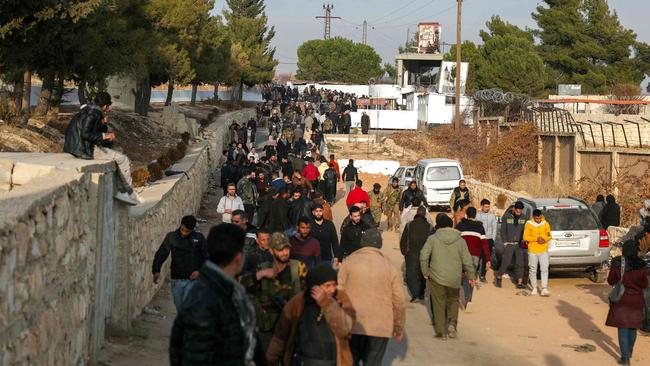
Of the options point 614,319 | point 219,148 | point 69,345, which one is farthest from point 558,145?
point 69,345

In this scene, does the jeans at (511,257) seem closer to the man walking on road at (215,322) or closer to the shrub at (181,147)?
the man walking on road at (215,322)

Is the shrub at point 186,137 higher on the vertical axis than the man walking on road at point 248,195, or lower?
higher

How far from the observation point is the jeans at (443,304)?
13.4m

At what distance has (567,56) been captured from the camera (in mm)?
79188

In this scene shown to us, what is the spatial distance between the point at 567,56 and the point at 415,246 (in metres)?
66.7

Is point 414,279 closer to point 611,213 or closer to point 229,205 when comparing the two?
point 229,205

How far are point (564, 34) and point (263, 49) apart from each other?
3088cm

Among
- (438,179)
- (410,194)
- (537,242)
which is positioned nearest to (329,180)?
(438,179)

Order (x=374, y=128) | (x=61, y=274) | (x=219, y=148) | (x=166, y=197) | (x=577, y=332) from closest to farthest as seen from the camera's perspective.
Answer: (x=61, y=274) → (x=577, y=332) → (x=166, y=197) → (x=219, y=148) → (x=374, y=128)

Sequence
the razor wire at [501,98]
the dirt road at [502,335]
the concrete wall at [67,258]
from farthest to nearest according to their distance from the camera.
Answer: the razor wire at [501,98]
the dirt road at [502,335]
the concrete wall at [67,258]

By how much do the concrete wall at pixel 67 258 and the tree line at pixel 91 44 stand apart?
5.84 metres

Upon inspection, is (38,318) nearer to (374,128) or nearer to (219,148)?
(219,148)

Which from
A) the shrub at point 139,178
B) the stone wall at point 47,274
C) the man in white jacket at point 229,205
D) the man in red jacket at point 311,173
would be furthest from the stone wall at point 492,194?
the stone wall at point 47,274

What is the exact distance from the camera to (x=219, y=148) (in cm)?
4291
